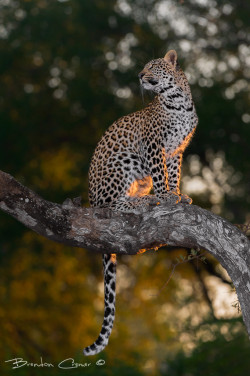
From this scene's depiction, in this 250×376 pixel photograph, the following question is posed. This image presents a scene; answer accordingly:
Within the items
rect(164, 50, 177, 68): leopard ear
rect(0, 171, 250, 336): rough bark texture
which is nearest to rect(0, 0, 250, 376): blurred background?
rect(164, 50, 177, 68): leopard ear

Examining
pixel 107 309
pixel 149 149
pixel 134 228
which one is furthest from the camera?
pixel 149 149

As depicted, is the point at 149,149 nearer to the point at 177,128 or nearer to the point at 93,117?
the point at 177,128

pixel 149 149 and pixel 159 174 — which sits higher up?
pixel 149 149

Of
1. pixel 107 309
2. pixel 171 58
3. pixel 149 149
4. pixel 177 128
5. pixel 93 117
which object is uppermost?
pixel 93 117

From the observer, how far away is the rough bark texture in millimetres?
6215

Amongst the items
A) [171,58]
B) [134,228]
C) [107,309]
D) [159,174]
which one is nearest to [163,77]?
[171,58]

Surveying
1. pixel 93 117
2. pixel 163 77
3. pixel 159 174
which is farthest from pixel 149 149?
pixel 93 117

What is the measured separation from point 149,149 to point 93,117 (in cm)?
1056

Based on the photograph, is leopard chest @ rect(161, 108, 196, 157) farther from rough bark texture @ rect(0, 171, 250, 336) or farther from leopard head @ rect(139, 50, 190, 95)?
rough bark texture @ rect(0, 171, 250, 336)

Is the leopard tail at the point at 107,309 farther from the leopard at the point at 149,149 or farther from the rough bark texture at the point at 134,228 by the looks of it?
the rough bark texture at the point at 134,228

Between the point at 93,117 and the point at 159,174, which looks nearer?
the point at 159,174

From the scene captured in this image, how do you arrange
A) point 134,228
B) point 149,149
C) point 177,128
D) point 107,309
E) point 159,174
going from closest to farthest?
point 134,228, point 107,309, point 159,174, point 149,149, point 177,128

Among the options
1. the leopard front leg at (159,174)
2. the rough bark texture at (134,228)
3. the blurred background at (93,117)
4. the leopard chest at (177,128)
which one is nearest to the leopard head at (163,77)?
the leopard chest at (177,128)

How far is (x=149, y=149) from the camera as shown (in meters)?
7.39
